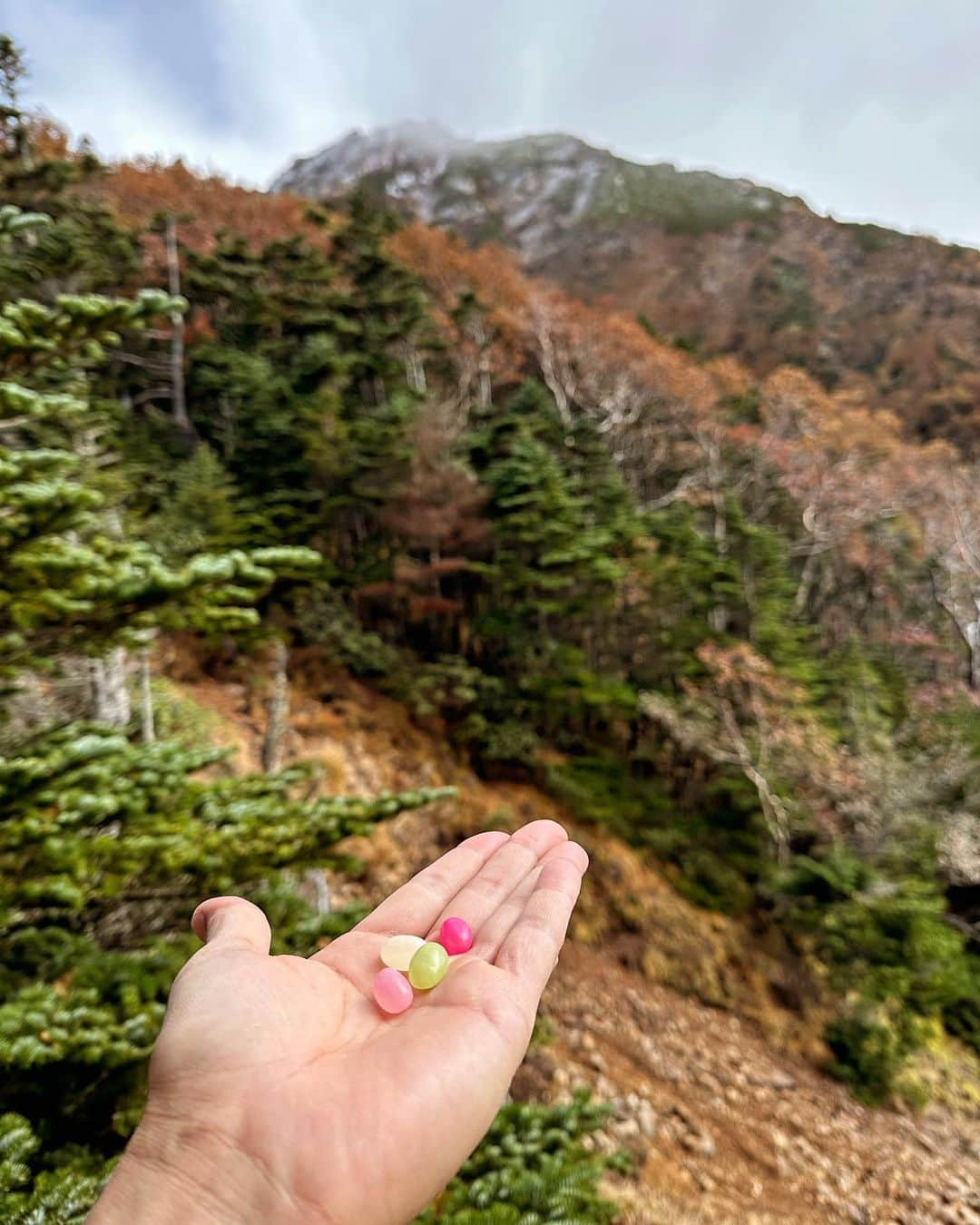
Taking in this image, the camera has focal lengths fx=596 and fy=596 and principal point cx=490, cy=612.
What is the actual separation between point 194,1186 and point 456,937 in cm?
71

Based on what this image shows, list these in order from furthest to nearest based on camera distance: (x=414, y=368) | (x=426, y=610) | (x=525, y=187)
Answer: (x=525, y=187)
(x=414, y=368)
(x=426, y=610)

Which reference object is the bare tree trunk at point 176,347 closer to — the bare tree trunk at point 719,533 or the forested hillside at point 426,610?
the forested hillside at point 426,610

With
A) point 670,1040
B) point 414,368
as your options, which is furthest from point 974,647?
point 414,368

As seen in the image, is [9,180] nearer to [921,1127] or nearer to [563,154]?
[921,1127]

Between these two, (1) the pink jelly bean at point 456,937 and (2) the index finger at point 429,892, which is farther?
(2) the index finger at point 429,892

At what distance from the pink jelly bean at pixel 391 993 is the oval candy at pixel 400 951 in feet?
0.29

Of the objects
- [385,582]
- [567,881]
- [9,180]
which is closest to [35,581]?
[567,881]

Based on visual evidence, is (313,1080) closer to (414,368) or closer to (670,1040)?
(670,1040)

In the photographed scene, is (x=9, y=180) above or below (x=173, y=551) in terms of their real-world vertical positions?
above

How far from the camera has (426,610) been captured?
34.3ft

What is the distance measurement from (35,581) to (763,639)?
10809mm

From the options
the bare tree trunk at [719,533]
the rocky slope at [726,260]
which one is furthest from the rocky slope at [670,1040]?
the rocky slope at [726,260]

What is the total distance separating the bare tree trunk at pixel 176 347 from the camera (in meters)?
13.4

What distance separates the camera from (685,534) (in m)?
11.7
